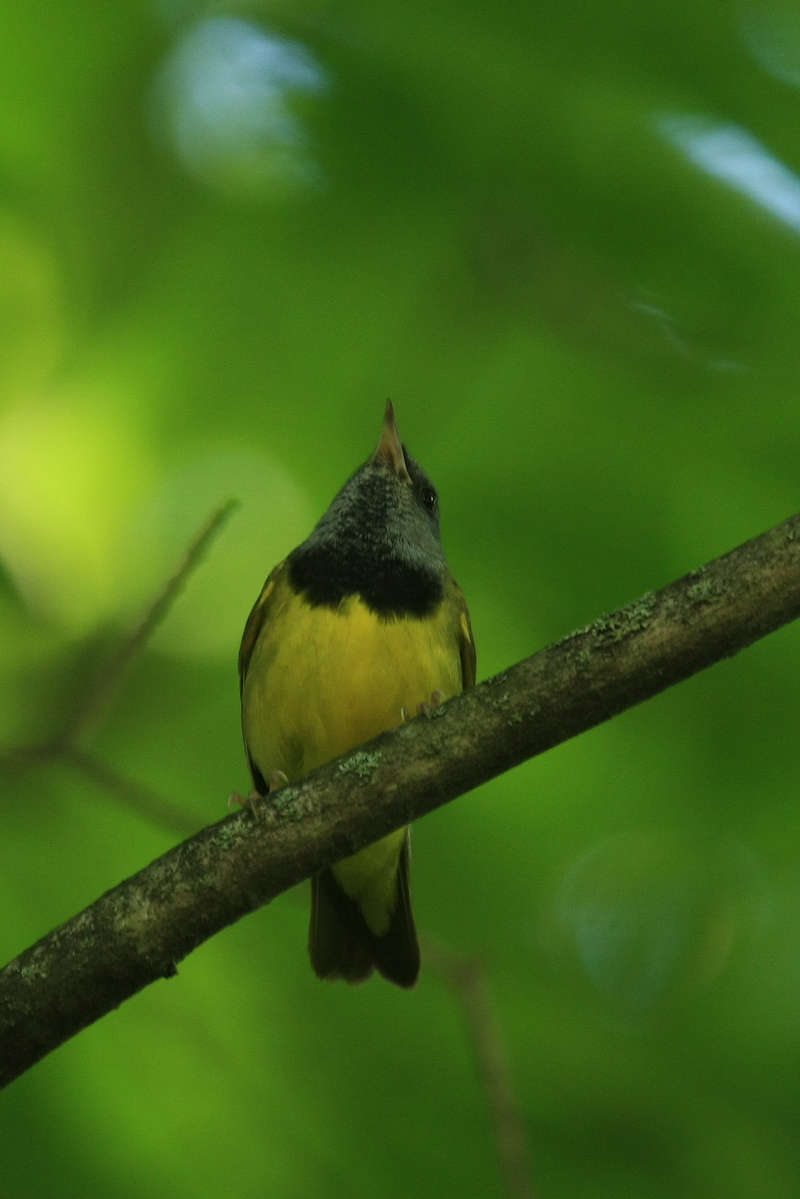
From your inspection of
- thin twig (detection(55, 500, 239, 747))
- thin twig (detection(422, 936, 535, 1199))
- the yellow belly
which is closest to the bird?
the yellow belly

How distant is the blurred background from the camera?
3.95m

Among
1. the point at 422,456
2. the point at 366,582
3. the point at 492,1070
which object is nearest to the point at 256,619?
the point at 366,582

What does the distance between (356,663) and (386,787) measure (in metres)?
1.58

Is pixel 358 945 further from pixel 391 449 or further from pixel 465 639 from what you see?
pixel 391 449

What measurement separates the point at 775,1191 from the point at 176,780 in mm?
2375

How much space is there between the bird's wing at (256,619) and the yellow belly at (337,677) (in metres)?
0.06

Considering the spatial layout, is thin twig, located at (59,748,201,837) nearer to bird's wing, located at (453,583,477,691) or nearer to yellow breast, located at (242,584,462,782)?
yellow breast, located at (242,584,462,782)

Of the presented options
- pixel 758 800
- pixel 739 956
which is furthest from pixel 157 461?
pixel 739 956

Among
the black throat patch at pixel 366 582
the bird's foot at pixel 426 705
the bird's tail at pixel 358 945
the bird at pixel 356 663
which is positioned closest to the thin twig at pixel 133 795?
the bird at pixel 356 663

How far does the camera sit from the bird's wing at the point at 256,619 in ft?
15.6

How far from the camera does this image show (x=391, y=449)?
4.57m

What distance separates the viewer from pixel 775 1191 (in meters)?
4.10

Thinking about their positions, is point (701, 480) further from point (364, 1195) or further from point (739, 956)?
point (364, 1195)

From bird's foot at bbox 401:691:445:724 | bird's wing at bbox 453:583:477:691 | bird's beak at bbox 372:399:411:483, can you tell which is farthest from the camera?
bird's wing at bbox 453:583:477:691
